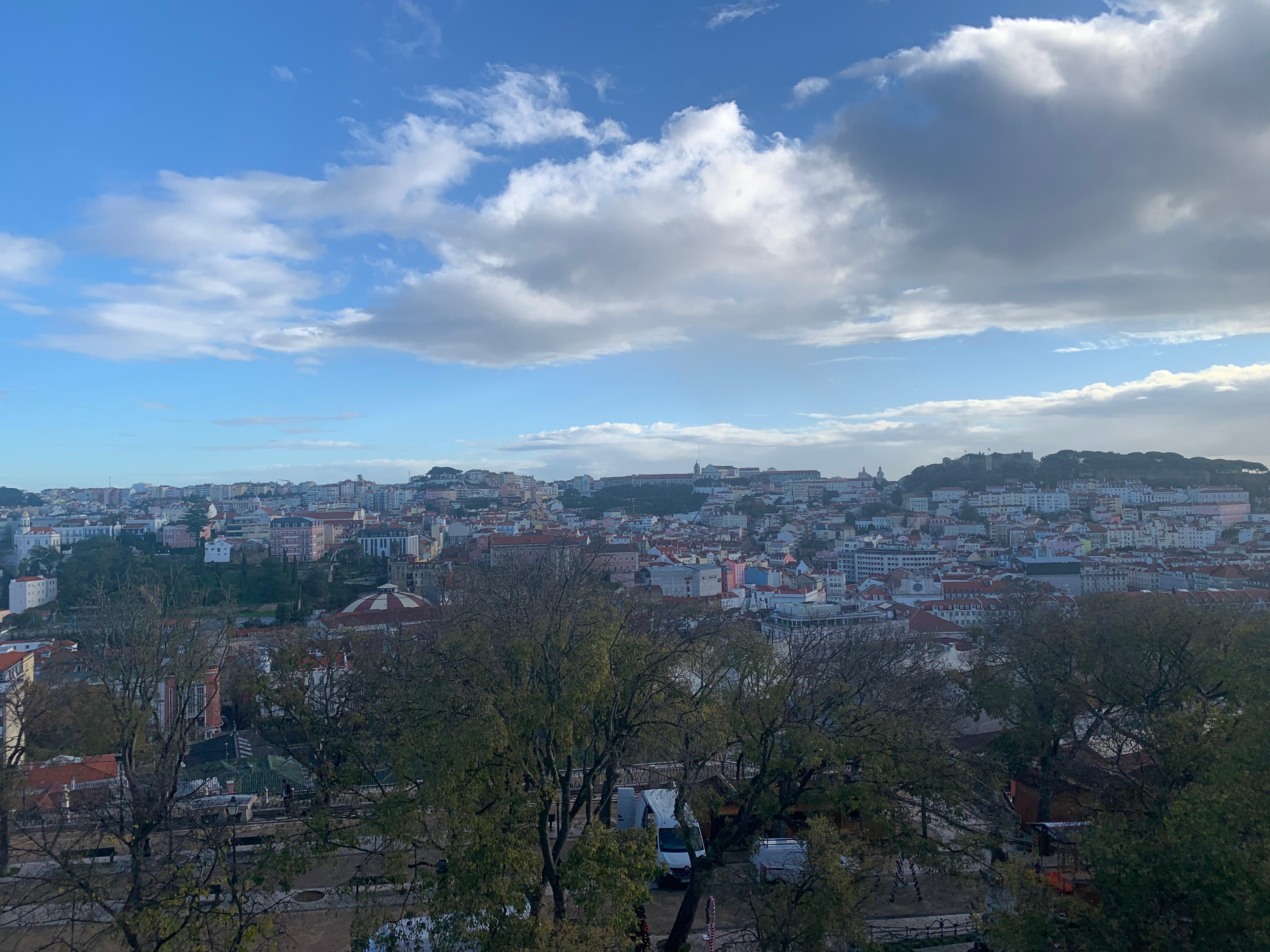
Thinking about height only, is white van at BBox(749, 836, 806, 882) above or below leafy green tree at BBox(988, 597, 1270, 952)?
below

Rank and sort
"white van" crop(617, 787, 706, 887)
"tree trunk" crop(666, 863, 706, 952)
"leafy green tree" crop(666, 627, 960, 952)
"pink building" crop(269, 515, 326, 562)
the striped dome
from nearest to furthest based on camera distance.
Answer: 1. "tree trunk" crop(666, 863, 706, 952)
2. "leafy green tree" crop(666, 627, 960, 952)
3. "white van" crop(617, 787, 706, 887)
4. the striped dome
5. "pink building" crop(269, 515, 326, 562)

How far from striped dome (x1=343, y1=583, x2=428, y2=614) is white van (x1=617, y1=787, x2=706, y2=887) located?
15.2 metres

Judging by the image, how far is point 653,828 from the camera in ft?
18.6

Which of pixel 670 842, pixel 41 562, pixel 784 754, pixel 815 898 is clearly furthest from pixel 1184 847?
pixel 41 562

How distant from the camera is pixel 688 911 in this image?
233 inches

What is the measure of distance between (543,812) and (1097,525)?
5208 cm

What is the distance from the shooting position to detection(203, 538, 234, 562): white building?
3912cm

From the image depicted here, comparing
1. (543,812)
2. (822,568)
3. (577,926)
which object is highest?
(543,812)

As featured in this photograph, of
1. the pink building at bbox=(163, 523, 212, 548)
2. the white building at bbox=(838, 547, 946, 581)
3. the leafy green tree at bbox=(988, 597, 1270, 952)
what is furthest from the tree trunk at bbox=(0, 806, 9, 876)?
the pink building at bbox=(163, 523, 212, 548)

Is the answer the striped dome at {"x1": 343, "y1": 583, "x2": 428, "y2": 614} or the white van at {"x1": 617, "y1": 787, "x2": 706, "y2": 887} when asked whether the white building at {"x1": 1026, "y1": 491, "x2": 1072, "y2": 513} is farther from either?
the white van at {"x1": 617, "y1": 787, "x2": 706, "y2": 887}

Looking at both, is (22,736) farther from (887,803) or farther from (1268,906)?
(1268,906)

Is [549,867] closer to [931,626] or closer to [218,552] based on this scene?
[931,626]

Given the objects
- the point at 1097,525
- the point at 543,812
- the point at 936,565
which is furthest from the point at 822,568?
the point at 543,812

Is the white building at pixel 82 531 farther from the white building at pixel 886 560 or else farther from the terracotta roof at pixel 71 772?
the terracotta roof at pixel 71 772
